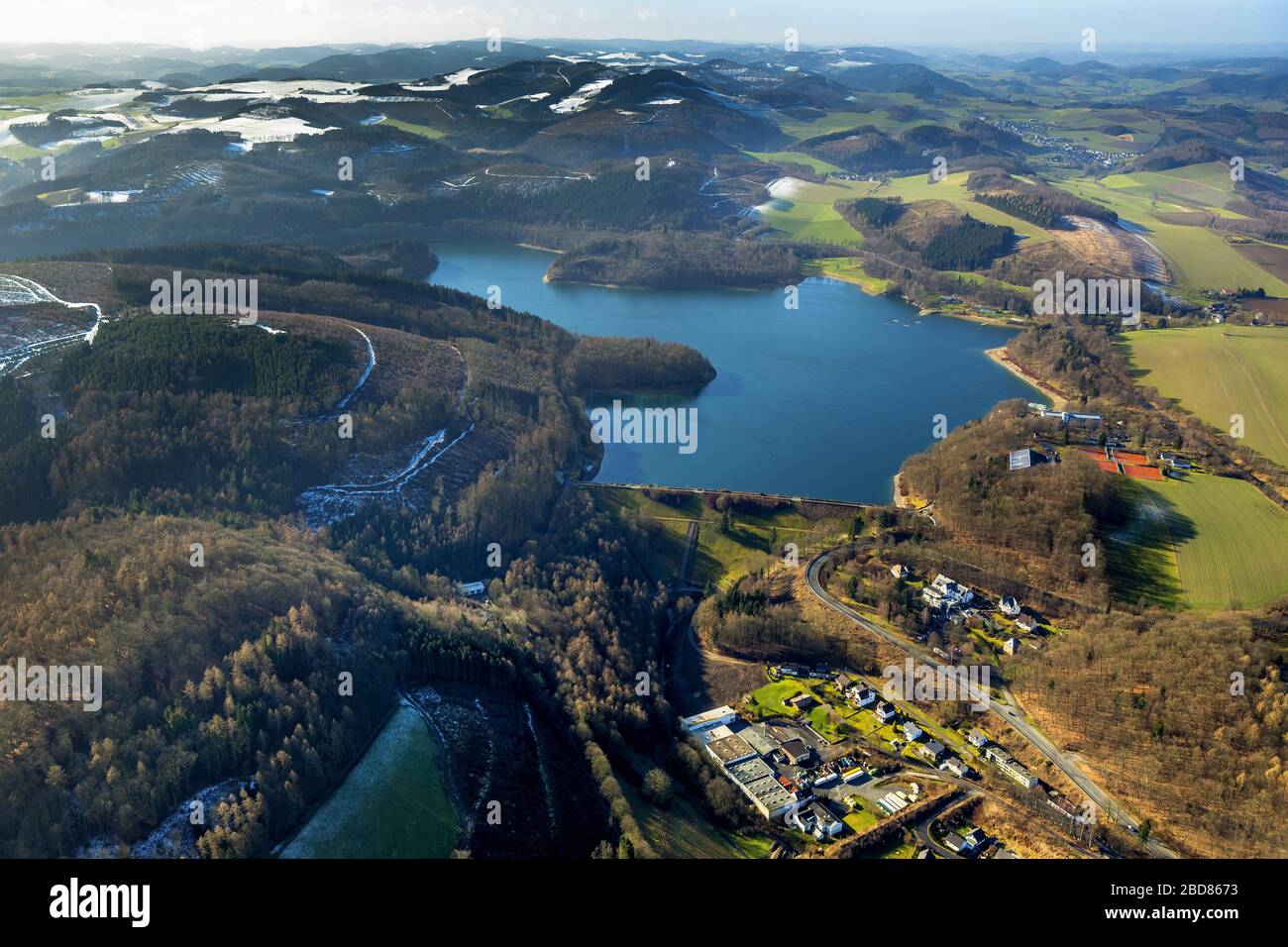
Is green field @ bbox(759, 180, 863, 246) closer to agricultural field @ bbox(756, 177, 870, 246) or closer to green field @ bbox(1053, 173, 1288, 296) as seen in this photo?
agricultural field @ bbox(756, 177, 870, 246)

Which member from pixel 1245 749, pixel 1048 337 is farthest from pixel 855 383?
pixel 1245 749

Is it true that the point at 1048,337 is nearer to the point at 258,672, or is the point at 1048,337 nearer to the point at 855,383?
the point at 855,383

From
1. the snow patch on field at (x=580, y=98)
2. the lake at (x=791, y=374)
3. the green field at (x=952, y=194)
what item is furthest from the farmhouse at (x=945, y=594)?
the snow patch on field at (x=580, y=98)

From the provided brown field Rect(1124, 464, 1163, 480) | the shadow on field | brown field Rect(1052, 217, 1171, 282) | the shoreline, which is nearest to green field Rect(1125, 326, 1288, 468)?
the shoreline

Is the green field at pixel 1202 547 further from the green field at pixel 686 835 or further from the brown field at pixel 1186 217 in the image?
the brown field at pixel 1186 217

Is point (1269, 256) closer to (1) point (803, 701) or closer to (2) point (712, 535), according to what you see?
(2) point (712, 535)

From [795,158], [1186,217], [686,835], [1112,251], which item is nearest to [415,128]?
[795,158]
